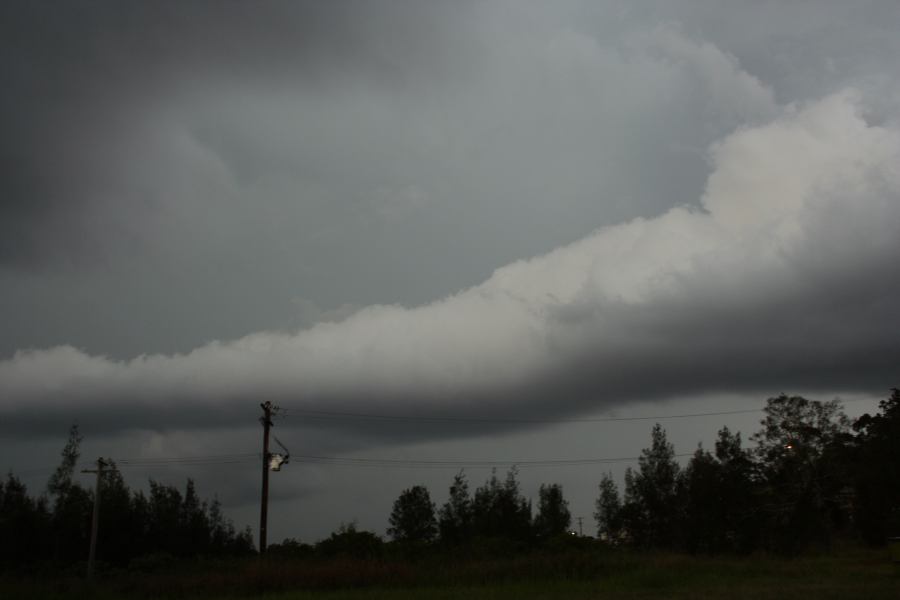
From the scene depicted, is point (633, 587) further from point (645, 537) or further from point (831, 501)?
point (645, 537)

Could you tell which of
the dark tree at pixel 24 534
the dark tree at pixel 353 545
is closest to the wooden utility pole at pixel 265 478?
the dark tree at pixel 353 545

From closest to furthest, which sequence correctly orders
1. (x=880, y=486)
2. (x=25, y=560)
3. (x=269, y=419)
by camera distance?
(x=269, y=419) < (x=880, y=486) < (x=25, y=560)

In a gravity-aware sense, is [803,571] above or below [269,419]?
below

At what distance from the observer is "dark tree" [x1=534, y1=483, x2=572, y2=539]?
9228 centimetres

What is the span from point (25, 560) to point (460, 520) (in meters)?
40.0

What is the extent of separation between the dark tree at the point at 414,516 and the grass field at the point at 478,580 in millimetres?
46406

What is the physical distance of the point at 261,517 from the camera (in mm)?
42500

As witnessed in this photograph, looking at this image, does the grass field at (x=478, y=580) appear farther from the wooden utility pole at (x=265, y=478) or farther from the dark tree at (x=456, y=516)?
the dark tree at (x=456, y=516)

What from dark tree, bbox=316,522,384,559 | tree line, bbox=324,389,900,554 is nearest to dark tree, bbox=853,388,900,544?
tree line, bbox=324,389,900,554

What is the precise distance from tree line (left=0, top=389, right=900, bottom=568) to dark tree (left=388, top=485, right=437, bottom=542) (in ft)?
0.34

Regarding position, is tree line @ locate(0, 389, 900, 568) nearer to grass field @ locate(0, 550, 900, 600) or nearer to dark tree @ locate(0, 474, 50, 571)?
dark tree @ locate(0, 474, 50, 571)

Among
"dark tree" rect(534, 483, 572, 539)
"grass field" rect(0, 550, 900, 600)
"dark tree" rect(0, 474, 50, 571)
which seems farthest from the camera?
"dark tree" rect(534, 483, 572, 539)

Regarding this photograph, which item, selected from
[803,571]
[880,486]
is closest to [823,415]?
[880,486]

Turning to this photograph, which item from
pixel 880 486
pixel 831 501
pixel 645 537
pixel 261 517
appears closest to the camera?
pixel 261 517
